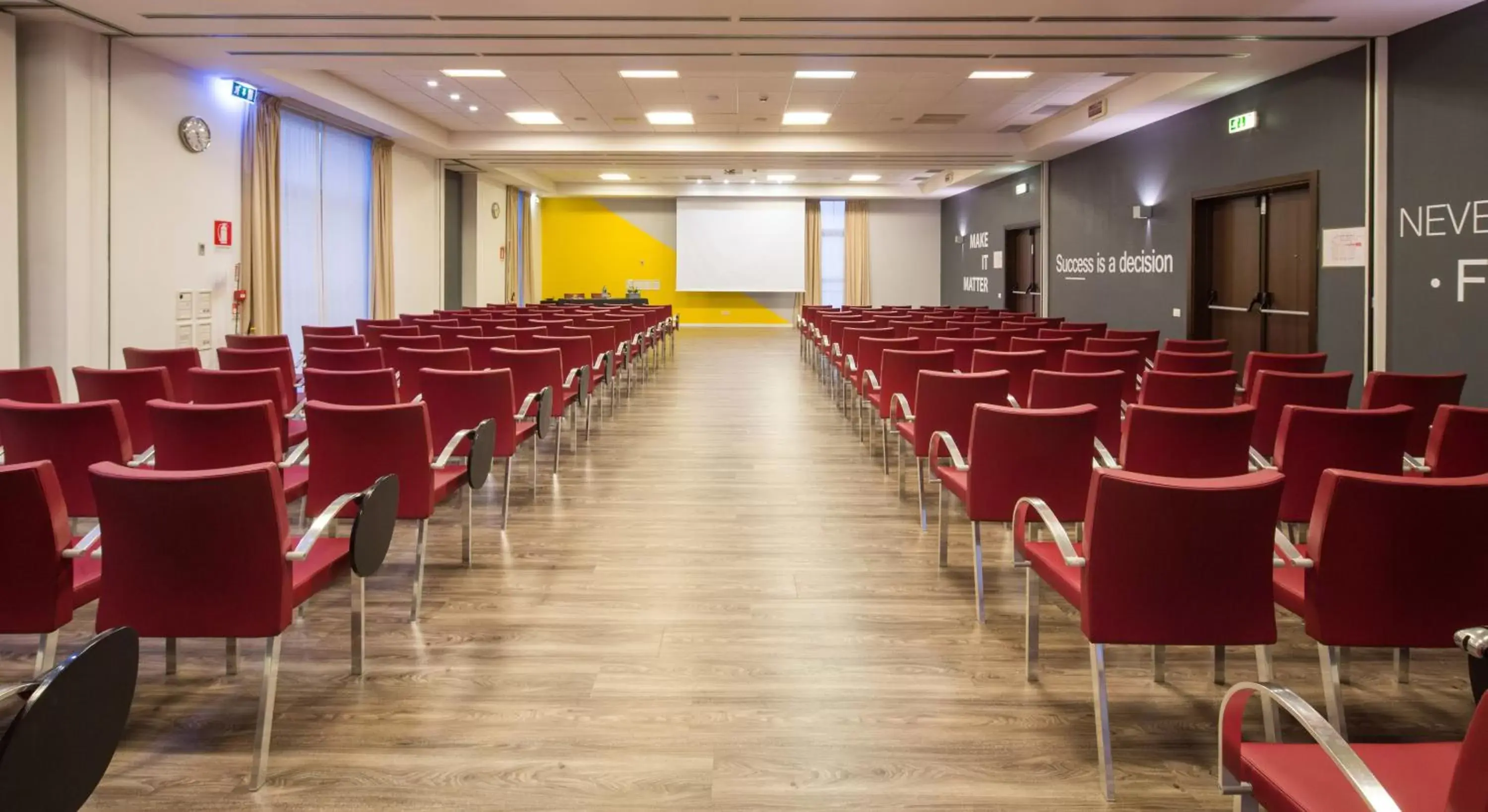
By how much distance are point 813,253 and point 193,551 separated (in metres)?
22.2

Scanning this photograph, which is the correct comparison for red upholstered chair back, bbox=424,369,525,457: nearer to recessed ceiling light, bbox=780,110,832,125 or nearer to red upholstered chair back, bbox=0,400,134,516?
red upholstered chair back, bbox=0,400,134,516

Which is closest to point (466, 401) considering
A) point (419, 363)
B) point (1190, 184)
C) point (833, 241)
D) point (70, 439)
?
point (419, 363)

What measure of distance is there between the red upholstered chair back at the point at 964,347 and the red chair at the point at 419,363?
11.7ft

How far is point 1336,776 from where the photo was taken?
1.70 metres

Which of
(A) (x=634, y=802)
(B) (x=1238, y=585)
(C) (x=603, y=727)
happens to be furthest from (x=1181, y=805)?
(C) (x=603, y=727)

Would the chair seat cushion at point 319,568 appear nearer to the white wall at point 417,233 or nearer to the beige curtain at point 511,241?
the white wall at point 417,233

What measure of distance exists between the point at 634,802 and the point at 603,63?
307 inches

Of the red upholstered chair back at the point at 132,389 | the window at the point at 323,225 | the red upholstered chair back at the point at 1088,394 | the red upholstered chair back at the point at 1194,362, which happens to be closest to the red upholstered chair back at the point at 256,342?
the red upholstered chair back at the point at 132,389

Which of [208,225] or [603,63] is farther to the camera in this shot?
[208,225]

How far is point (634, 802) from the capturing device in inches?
93.4

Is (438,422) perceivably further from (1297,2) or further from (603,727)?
(1297,2)

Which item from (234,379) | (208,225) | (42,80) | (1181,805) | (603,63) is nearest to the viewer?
(1181,805)

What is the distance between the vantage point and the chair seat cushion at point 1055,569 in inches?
107

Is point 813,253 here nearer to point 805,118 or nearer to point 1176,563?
point 805,118
